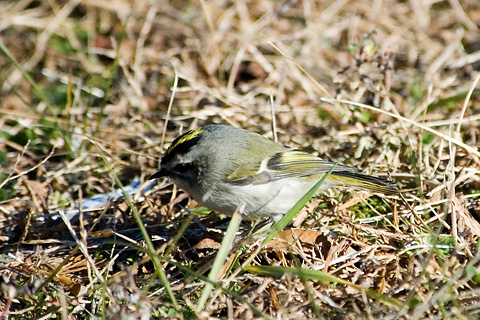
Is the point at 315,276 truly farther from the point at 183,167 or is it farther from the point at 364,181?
the point at 183,167

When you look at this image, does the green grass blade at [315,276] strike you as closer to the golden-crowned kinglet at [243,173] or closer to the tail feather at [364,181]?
the golden-crowned kinglet at [243,173]

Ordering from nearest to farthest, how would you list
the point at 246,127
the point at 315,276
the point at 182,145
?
1. the point at 315,276
2. the point at 182,145
3. the point at 246,127

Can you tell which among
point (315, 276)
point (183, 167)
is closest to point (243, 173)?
point (183, 167)

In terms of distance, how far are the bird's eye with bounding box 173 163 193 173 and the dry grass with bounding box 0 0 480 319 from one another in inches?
14.1

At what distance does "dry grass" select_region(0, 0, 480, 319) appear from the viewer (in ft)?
9.53

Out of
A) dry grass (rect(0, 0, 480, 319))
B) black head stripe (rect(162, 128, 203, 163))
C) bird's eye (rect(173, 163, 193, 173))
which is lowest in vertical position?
dry grass (rect(0, 0, 480, 319))

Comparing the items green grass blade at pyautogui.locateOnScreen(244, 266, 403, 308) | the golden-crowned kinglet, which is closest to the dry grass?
green grass blade at pyautogui.locateOnScreen(244, 266, 403, 308)

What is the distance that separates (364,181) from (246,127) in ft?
4.85

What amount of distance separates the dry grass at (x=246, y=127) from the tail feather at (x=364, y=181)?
9 centimetres

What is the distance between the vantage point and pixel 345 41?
615 centimetres

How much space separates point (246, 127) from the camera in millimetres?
4863

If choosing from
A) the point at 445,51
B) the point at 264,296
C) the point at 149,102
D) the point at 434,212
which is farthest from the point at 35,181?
the point at 445,51

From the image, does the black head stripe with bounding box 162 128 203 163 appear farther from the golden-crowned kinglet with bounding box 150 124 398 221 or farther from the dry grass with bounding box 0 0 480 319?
the dry grass with bounding box 0 0 480 319

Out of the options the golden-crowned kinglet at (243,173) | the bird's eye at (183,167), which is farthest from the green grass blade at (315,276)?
the bird's eye at (183,167)
